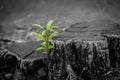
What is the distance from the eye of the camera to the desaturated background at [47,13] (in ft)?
18.6

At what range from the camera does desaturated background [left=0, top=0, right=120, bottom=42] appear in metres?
5.67

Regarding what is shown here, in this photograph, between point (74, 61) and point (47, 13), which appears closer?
point (74, 61)

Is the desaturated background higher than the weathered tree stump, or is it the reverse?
the desaturated background

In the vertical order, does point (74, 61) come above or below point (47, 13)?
below

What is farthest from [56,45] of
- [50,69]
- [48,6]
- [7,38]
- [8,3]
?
[8,3]

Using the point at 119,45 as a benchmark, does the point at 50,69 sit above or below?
below

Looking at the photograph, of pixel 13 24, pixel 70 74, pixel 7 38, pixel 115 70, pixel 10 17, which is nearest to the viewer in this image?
pixel 70 74

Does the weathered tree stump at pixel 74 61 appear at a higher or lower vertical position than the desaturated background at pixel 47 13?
lower

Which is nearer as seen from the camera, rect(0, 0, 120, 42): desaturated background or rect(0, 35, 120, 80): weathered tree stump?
rect(0, 35, 120, 80): weathered tree stump

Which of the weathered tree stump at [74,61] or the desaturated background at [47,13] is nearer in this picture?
the weathered tree stump at [74,61]

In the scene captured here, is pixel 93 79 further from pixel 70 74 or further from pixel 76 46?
pixel 76 46

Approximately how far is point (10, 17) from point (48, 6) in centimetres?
147

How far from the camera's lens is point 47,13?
667cm

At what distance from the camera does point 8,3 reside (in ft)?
25.4
